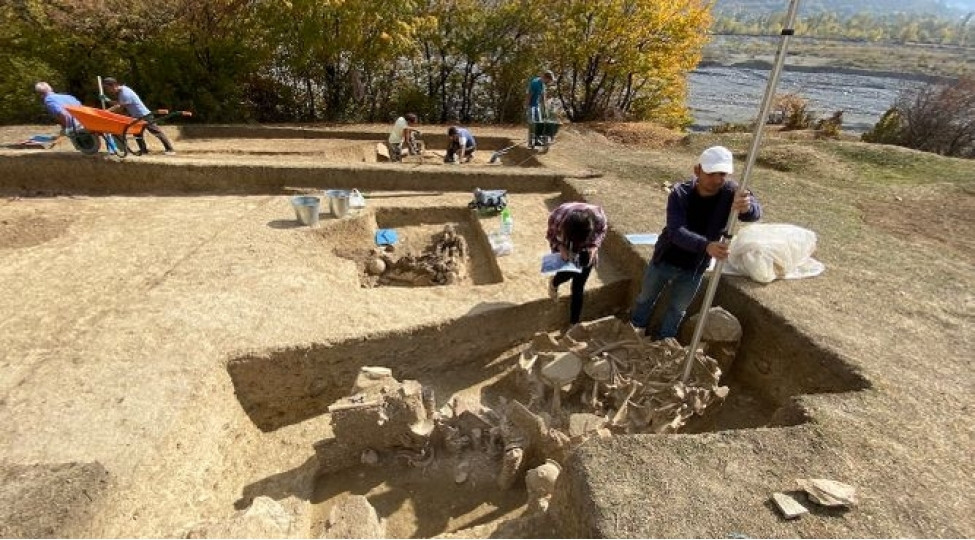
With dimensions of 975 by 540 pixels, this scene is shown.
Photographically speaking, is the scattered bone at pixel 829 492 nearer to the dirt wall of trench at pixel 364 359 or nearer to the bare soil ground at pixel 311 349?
the bare soil ground at pixel 311 349

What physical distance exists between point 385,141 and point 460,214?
5.03m

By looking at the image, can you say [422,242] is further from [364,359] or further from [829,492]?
[829,492]

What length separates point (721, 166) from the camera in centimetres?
366

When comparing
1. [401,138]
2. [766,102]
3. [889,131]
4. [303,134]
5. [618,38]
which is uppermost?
[618,38]

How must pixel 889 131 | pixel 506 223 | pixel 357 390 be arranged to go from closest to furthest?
pixel 357 390
pixel 506 223
pixel 889 131

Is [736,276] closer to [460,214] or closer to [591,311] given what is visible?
[591,311]

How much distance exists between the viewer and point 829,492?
2.72m

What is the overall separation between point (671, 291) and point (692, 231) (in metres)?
0.76

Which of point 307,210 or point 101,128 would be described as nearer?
point 307,210

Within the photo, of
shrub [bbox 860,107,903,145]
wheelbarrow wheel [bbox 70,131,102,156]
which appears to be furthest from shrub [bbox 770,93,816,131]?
wheelbarrow wheel [bbox 70,131,102,156]

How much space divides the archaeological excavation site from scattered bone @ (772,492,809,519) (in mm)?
54

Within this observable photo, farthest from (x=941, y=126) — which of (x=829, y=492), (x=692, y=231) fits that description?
(x=829, y=492)

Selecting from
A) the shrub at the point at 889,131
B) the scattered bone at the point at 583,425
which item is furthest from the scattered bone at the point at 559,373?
the shrub at the point at 889,131

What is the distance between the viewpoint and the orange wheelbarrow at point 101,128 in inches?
320
